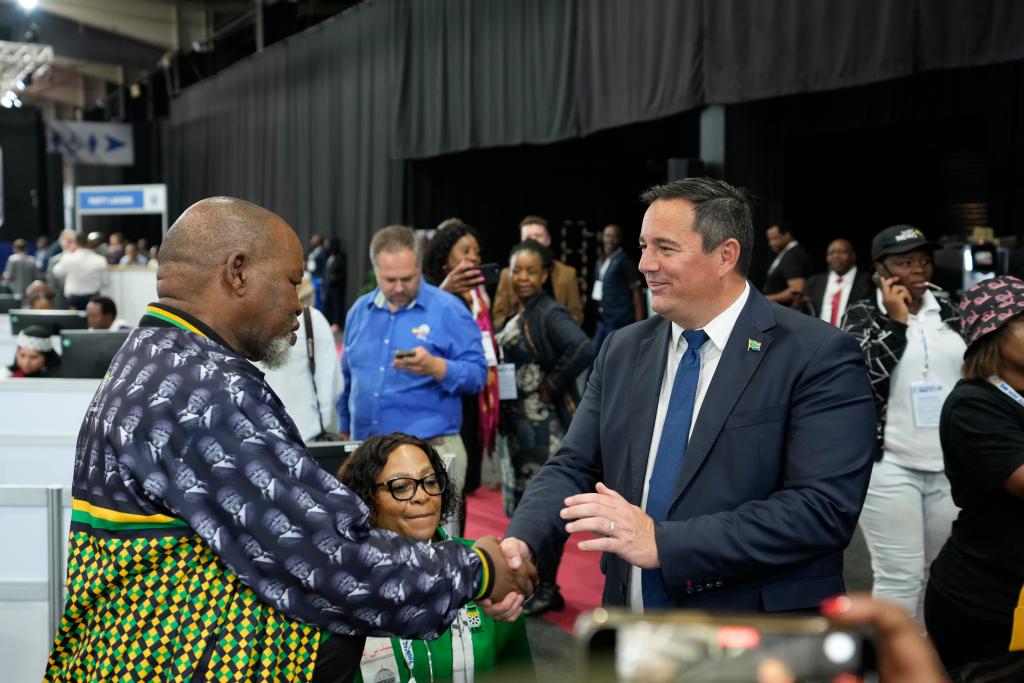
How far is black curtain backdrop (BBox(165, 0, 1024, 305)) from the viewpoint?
5926 mm

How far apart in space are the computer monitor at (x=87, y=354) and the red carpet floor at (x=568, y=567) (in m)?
2.11

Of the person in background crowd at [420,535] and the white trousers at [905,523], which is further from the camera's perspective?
the white trousers at [905,523]

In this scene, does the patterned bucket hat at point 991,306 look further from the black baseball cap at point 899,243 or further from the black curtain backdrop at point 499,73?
the black curtain backdrop at point 499,73

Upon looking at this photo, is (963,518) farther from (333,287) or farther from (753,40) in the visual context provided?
(333,287)

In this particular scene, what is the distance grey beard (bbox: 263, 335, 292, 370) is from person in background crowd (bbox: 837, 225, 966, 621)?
244cm

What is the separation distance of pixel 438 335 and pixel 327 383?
74 centimetres

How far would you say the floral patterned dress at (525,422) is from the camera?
4504 millimetres

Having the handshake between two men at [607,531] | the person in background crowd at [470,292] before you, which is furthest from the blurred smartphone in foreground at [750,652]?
the person in background crowd at [470,292]

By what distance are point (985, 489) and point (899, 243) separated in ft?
4.84

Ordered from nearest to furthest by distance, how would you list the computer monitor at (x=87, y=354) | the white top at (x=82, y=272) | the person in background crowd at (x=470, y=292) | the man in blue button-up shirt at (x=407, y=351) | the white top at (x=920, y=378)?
1. the white top at (x=920, y=378)
2. the man in blue button-up shirt at (x=407, y=351)
3. the person in background crowd at (x=470, y=292)
4. the computer monitor at (x=87, y=354)
5. the white top at (x=82, y=272)

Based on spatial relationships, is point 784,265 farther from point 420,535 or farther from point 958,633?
point 420,535

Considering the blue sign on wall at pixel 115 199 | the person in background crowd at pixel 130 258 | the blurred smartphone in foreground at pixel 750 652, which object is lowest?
the blurred smartphone in foreground at pixel 750 652

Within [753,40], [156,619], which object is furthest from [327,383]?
[753,40]

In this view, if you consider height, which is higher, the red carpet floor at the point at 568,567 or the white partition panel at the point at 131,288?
the white partition panel at the point at 131,288
